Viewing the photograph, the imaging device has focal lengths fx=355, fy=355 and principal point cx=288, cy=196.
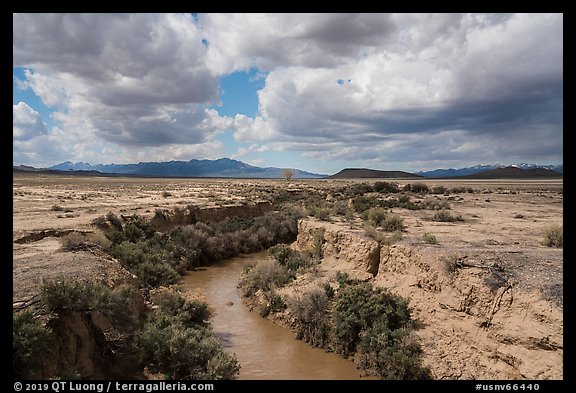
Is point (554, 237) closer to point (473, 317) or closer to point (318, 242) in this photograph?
point (473, 317)

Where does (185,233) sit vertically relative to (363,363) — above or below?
above

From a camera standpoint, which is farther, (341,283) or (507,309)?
(341,283)

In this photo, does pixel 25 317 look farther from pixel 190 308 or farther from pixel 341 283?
pixel 341 283

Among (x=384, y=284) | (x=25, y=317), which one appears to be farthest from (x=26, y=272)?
(x=384, y=284)

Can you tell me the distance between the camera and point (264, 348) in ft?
38.0

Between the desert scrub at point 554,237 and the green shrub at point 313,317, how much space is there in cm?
822

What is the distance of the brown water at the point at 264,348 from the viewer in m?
10.1

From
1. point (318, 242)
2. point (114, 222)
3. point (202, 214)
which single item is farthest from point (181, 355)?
point (202, 214)

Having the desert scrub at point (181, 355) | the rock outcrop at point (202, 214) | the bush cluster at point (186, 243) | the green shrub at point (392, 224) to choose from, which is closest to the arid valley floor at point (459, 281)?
the green shrub at point (392, 224)

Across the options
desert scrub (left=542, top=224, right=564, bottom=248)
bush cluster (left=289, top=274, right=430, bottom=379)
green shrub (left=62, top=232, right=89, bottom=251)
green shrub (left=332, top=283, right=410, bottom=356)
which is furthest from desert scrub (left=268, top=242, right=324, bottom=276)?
desert scrub (left=542, top=224, right=564, bottom=248)

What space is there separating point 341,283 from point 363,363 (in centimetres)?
358

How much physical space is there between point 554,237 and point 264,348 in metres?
11.0

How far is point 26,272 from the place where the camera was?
9531 millimetres
